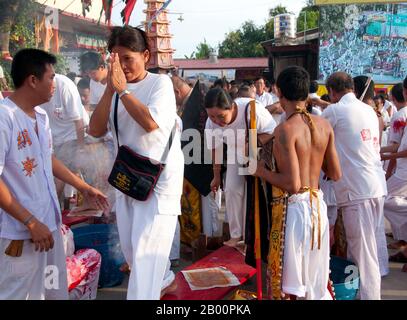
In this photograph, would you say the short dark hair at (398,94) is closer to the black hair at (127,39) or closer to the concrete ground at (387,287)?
the concrete ground at (387,287)

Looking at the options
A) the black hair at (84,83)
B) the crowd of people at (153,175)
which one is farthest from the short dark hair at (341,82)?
the black hair at (84,83)

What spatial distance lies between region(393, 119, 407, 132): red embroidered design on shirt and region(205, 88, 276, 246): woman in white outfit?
1454 millimetres

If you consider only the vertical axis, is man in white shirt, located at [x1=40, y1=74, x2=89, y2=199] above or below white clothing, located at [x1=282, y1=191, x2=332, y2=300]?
above

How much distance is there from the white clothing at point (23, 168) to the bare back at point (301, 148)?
54.4 inches

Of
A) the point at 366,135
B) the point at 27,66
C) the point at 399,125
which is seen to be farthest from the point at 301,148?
the point at 399,125

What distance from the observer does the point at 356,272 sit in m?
3.58

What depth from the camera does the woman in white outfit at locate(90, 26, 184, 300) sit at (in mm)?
2629

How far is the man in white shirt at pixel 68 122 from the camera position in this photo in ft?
15.6

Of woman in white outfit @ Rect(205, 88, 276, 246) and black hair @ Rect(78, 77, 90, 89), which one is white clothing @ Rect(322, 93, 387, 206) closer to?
woman in white outfit @ Rect(205, 88, 276, 246)

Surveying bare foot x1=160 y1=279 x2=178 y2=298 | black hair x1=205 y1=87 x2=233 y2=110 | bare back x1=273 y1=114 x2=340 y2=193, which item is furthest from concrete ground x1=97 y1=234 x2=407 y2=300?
black hair x1=205 y1=87 x2=233 y2=110

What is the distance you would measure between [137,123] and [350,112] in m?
1.85

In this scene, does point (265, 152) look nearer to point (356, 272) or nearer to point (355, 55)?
point (356, 272)

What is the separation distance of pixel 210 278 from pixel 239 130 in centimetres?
133
